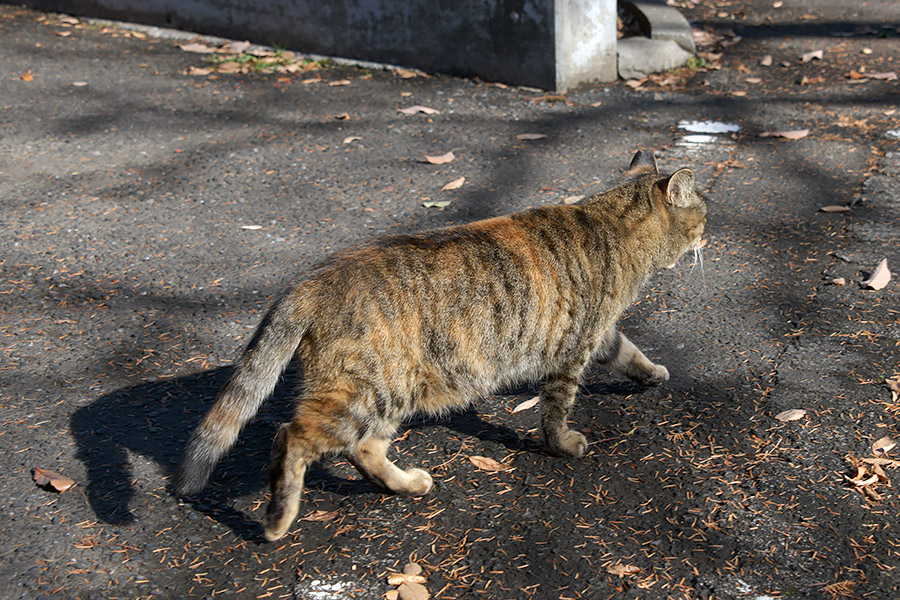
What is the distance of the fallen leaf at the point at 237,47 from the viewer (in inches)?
384

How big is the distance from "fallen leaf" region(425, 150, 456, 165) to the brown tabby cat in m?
3.13

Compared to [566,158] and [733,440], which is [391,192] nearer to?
[566,158]

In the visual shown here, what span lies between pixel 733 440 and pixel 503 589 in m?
1.46

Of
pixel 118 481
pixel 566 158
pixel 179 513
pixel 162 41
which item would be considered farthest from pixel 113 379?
pixel 162 41

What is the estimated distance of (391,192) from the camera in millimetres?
6656

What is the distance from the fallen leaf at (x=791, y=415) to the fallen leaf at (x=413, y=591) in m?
2.01

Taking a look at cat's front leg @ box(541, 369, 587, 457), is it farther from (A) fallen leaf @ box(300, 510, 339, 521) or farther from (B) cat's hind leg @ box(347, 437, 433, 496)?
(A) fallen leaf @ box(300, 510, 339, 521)

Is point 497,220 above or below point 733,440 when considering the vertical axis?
above

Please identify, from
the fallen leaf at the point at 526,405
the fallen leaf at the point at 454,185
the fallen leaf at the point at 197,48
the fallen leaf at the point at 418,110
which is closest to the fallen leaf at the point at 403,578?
the fallen leaf at the point at 526,405

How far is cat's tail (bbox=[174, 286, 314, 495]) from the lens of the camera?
3.29 meters

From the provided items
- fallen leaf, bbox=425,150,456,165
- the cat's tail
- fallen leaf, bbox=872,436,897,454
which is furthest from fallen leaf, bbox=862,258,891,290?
the cat's tail

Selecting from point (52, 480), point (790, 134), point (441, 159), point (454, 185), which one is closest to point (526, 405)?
point (52, 480)

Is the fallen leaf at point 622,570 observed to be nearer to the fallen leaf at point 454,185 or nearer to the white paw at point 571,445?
the white paw at point 571,445

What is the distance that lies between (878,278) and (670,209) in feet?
6.17
